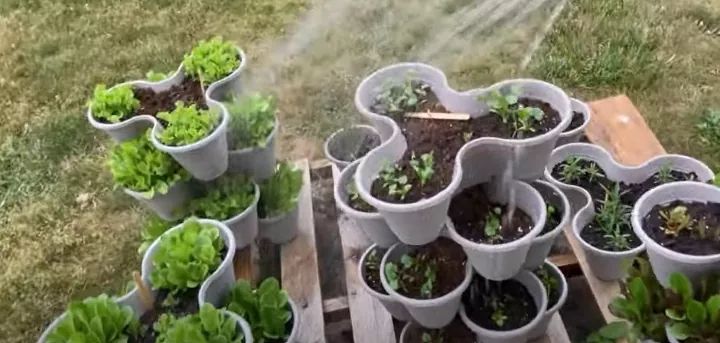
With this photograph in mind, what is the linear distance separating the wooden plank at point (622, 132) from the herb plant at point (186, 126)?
1.02m

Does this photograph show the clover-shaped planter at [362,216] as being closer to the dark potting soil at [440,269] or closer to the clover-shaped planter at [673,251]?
the dark potting soil at [440,269]

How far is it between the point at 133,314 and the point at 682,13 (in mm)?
2113

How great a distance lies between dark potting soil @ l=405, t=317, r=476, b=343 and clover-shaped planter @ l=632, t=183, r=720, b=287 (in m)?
0.42

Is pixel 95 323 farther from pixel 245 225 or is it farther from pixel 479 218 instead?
pixel 479 218

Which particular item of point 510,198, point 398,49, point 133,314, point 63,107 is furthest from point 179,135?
point 63,107

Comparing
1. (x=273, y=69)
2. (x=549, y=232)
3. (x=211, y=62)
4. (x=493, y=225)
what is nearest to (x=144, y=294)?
(x=211, y=62)

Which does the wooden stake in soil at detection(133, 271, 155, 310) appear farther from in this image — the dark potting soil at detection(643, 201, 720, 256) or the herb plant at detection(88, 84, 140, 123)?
the dark potting soil at detection(643, 201, 720, 256)

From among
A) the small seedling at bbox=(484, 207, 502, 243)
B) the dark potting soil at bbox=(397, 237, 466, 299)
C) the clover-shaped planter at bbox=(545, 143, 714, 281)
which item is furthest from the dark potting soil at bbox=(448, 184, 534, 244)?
the clover-shaped planter at bbox=(545, 143, 714, 281)

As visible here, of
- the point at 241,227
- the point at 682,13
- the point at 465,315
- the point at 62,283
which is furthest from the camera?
the point at 682,13

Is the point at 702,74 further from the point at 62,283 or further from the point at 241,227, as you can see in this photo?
the point at 62,283

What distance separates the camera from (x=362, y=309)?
179 centimetres

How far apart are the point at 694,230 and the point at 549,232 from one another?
0.29 m

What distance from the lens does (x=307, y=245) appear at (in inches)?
77.6

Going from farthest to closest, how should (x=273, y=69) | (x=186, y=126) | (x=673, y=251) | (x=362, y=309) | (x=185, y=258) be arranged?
1. (x=273, y=69)
2. (x=362, y=309)
3. (x=186, y=126)
4. (x=185, y=258)
5. (x=673, y=251)
